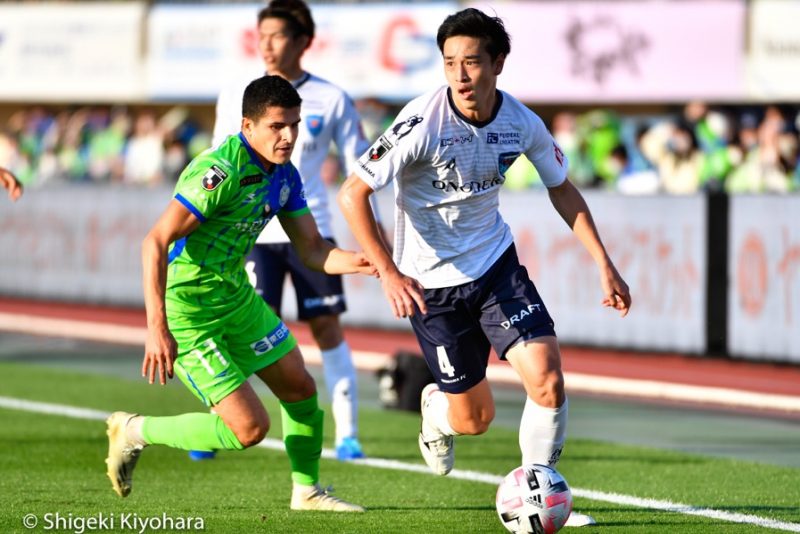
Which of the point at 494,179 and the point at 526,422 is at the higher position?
the point at 494,179

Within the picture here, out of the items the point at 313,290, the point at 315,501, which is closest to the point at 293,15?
the point at 313,290

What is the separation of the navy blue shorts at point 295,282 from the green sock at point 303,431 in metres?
1.83

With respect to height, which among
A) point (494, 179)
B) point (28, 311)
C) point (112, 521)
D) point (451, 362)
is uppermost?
point (494, 179)

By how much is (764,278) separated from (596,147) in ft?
19.4

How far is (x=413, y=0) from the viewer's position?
24797 mm

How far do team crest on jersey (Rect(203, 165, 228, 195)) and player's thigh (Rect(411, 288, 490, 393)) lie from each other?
3.87 feet

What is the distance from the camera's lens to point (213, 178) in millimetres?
7664

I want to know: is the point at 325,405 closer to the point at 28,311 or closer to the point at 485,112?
the point at 485,112

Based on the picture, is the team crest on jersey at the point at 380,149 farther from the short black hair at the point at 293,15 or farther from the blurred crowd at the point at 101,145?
the blurred crowd at the point at 101,145

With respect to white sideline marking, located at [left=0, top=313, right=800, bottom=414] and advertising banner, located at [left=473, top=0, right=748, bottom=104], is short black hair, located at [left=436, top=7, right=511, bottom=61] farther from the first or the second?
advertising banner, located at [left=473, top=0, right=748, bottom=104]

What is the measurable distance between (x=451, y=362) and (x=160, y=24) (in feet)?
68.2

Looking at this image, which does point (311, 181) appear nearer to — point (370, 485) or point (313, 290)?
point (313, 290)

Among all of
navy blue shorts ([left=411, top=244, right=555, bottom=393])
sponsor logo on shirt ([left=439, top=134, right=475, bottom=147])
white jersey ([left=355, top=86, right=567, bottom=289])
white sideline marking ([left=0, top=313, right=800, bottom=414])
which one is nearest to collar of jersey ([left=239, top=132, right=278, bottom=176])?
white jersey ([left=355, top=86, right=567, bottom=289])

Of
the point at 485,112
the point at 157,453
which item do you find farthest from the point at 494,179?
the point at 157,453
